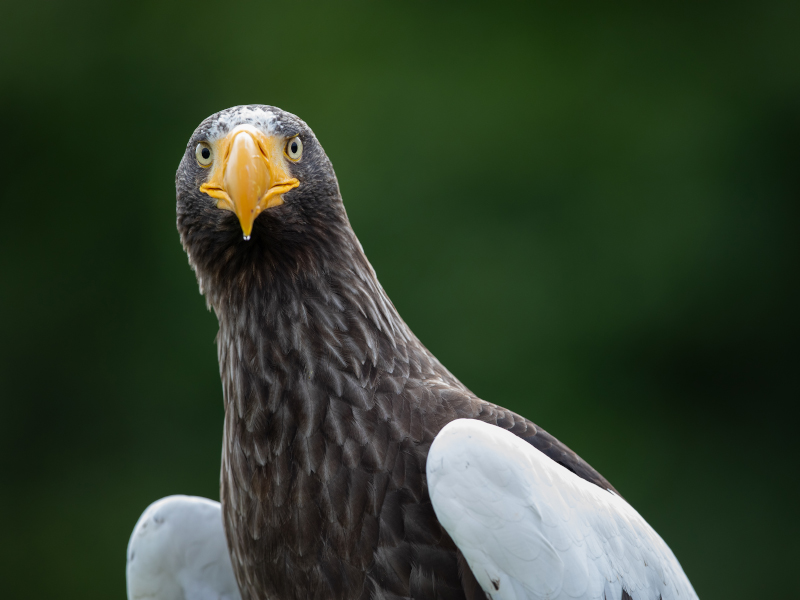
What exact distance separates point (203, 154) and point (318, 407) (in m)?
0.66

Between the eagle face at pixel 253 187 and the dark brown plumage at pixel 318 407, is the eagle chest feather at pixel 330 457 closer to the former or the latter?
the dark brown plumage at pixel 318 407

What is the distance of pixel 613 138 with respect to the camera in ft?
17.1

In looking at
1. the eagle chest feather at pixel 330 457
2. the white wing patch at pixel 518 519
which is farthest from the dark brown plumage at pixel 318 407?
the white wing patch at pixel 518 519

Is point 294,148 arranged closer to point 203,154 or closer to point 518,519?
point 203,154

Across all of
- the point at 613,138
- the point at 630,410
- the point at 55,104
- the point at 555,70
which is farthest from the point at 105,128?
the point at 630,410

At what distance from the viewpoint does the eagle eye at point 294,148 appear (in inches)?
70.3

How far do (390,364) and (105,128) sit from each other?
4.15 metres

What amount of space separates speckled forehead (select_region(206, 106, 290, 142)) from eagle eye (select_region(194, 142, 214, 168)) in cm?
3

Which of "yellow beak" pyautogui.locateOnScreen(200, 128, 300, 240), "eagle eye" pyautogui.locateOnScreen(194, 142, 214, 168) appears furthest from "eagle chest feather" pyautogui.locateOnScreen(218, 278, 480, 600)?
"eagle eye" pyautogui.locateOnScreen(194, 142, 214, 168)

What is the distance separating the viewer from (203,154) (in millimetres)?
1775

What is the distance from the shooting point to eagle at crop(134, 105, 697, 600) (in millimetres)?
1480

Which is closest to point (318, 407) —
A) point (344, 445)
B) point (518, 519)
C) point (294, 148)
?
point (344, 445)

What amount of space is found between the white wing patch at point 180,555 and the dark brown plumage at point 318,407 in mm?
401

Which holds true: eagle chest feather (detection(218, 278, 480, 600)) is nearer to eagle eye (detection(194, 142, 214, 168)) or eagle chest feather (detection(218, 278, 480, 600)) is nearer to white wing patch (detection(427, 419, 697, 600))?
white wing patch (detection(427, 419, 697, 600))
